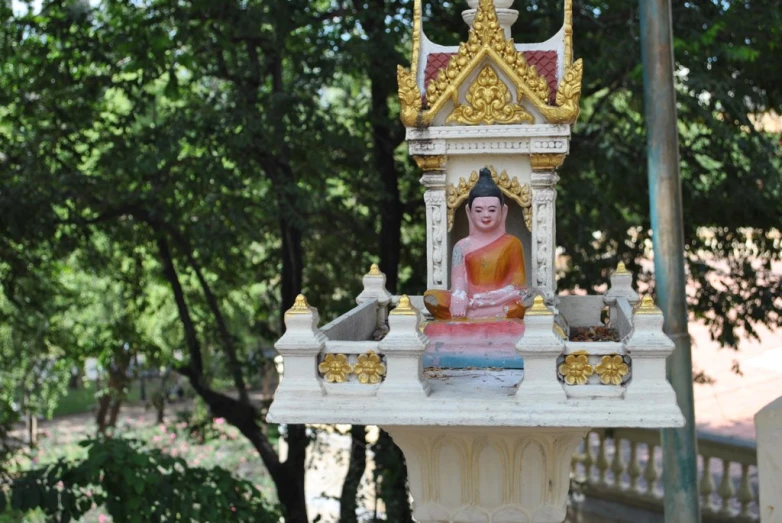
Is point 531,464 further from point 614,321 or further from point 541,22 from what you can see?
point 541,22

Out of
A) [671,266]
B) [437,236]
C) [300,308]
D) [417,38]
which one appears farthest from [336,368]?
[671,266]

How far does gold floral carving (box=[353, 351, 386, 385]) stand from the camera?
605 centimetres

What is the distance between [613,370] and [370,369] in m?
1.48

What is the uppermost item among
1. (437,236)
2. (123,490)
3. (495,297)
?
(437,236)

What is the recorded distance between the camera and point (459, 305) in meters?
7.30

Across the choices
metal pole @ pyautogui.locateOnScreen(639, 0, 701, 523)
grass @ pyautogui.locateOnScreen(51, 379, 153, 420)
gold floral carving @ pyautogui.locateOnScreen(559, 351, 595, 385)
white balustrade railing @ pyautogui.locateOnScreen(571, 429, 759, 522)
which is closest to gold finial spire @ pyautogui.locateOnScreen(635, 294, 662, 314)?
gold floral carving @ pyautogui.locateOnScreen(559, 351, 595, 385)

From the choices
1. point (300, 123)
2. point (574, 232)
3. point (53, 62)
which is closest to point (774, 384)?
point (574, 232)

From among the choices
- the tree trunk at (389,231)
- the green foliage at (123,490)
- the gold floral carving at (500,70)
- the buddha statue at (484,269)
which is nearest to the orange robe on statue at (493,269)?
the buddha statue at (484,269)

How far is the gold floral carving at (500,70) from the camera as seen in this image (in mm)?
7352

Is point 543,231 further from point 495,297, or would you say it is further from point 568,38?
point 568,38

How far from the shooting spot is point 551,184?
25.7 feet

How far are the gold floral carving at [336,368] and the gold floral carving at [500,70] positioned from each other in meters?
2.22

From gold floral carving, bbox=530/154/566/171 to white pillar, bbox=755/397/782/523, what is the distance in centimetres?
243

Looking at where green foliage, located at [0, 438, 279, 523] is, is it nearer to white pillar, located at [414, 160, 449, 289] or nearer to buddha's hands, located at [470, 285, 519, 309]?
white pillar, located at [414, 160, 449, 289]
